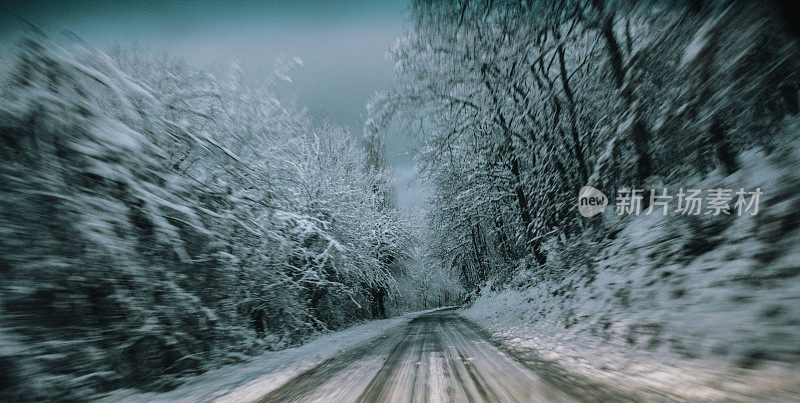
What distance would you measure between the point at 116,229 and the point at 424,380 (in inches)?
141

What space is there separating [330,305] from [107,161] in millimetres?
10752

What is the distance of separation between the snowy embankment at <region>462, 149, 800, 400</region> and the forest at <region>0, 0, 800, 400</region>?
3 centimetres

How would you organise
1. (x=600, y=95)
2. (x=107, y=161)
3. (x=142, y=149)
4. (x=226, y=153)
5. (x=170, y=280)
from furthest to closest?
(x=600, y=95)
(x=226, y=153)
(x=170, y=280)
(x=142, y=149)
(x=107, y=161)

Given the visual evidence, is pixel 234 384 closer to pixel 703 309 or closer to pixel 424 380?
pixel 424 380

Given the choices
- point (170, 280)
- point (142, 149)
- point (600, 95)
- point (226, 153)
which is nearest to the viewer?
point (142, 149)

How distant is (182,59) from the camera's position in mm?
6828

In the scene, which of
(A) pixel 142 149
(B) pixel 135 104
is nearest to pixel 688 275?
(A) pixel 142 149

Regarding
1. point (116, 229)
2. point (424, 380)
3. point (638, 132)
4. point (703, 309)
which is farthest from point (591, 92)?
point (116, 229)

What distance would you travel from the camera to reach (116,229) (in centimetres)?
312

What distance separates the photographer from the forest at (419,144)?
8.71ft

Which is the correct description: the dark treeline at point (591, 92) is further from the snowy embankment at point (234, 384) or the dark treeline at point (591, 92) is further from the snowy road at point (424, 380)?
the snowy embankment at point (234, 384)

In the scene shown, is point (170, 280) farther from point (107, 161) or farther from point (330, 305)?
point (330, 305)

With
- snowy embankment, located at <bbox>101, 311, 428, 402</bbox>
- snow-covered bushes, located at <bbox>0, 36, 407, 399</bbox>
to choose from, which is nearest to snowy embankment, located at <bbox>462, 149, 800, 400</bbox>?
snowy embankment, located at <bbox>101, 311, 428, 402</bbox>

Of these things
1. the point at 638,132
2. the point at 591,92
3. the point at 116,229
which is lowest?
the point at 116,229
